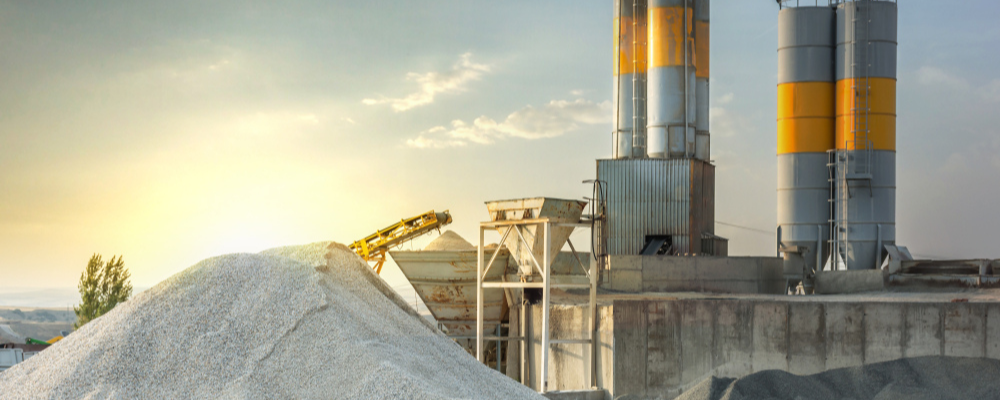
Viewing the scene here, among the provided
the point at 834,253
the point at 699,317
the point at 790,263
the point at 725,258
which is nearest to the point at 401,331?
the point at 699,317

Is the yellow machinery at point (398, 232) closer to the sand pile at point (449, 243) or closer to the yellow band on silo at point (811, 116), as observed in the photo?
the sand pile at point (449, 243)

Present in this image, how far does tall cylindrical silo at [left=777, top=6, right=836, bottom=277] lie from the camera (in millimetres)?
29891

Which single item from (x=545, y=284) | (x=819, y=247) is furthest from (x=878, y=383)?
(x=819, y=247)

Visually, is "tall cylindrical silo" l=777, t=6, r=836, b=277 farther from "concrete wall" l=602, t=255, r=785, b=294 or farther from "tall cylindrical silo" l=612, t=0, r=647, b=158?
"concrete wall" l=602, t=255, r=785, b=294

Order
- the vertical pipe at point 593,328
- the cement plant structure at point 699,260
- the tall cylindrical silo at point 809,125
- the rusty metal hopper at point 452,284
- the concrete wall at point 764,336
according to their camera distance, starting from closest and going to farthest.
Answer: the concrete wall at point 764,336
the cement plant structure at point 699,260
the vertical pipe at point 593,328
the rusty metal hopper at point 452,284
the tall cylindrical silo at point 809,125

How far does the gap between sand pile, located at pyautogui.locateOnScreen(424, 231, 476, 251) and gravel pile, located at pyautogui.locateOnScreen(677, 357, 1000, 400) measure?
9667 millimetres

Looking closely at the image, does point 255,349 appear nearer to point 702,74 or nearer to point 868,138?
point 702,74

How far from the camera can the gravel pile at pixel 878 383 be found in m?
14.4

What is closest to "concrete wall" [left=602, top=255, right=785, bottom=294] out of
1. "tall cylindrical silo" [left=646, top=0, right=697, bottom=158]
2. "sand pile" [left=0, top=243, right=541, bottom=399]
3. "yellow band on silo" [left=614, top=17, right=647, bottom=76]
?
"tall cylindrical silo" [left=646, top=0, right=697, bottom=158]

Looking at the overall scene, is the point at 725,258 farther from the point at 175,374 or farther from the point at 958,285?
the point at 175,374

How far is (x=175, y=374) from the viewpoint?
11773 mm

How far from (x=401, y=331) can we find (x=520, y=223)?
420 centimetres

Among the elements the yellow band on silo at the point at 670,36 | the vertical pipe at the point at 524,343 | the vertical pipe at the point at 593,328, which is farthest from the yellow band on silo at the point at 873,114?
the vertical pipe at the point at 593,328

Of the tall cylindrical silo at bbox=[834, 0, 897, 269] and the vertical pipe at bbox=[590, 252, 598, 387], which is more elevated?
the tall cylindrical silo at bbox=[834, 0, 897, 269]
